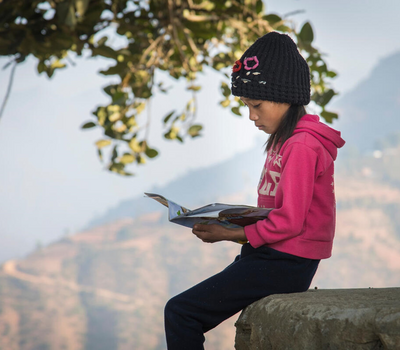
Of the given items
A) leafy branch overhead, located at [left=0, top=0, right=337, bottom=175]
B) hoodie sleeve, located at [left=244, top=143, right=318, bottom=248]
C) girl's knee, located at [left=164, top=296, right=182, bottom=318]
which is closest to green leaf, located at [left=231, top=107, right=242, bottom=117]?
leafy branch overhead, located at [left=0, top=0, right=337, bottom=175]

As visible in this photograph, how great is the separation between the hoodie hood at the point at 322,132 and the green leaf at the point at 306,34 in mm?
883

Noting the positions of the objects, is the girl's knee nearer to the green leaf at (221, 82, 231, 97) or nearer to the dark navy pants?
the dark navy pants

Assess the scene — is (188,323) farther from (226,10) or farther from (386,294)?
(226,10)

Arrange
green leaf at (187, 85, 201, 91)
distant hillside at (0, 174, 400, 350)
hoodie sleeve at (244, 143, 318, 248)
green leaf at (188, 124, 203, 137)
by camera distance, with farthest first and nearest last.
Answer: distant hillside at (0, 174, 400, 350) → green leaf at (188, 124, 203, 137) → green leaf at (187, 85, 201, 91) → hoodie sleeve at (244, 143, 318, 248)

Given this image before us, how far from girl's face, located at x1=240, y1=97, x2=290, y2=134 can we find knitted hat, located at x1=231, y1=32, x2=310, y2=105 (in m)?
0.02

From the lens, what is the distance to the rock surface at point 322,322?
87 centimetres

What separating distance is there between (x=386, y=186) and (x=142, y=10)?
1120 inches

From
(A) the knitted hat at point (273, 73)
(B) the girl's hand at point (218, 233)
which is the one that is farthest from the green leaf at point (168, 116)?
(B) the girl's hand at point (218, 233)

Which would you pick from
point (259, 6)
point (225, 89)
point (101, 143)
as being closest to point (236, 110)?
point (225, 89)

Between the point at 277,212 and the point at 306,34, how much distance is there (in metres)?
1.09

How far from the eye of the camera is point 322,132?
3.55 feet

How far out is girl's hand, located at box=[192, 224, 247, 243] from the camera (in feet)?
3.52

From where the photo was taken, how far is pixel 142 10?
2.25 metres

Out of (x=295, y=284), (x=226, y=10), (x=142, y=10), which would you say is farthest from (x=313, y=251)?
(x=142, y=10)
